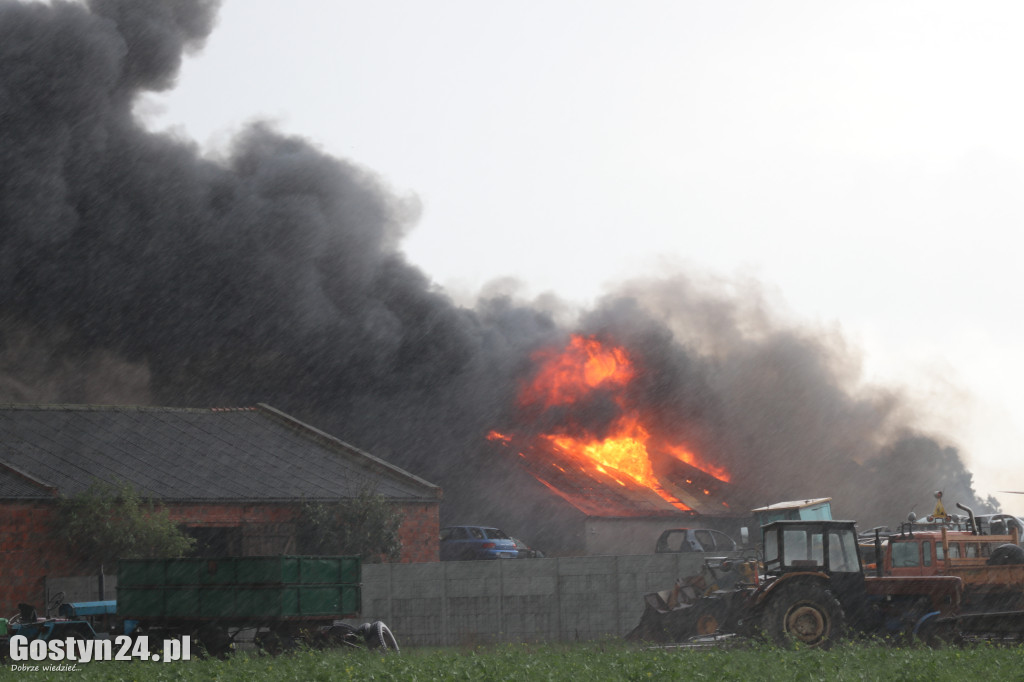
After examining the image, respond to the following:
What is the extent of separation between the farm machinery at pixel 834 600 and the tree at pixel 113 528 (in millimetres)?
16711

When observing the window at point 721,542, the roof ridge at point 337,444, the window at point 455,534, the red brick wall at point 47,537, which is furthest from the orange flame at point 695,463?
the red brick wall at point 47,537

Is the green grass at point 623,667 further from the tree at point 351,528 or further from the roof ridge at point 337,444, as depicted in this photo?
the roof ridge at point 337,444

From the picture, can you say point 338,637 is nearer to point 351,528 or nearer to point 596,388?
point 351,528

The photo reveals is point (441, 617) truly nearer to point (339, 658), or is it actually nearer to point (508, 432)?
point (339, 658)

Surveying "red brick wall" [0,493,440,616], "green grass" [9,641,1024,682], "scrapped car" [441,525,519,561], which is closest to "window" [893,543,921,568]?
"green grass" [9,641,1024,682]

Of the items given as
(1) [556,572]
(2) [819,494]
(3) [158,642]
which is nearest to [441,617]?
(1) [556,572]

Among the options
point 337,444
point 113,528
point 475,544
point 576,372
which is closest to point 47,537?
point 113,528

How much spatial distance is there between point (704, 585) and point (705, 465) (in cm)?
3161

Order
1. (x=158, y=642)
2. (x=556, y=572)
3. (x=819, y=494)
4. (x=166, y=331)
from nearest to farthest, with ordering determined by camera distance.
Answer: (x=158, y=642) < (x=556, y=572) < (x=166, y=331) < (x=819, y=494)

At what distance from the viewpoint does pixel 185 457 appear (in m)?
34.8

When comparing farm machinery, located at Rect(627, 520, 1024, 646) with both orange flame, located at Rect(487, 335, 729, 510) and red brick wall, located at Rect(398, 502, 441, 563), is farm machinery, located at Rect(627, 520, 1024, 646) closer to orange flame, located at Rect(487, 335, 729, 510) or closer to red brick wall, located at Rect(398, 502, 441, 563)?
red brick wall, located at Rect(398, 502, 441, 563)

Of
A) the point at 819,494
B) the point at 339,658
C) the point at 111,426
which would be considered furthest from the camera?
the point at 819,494

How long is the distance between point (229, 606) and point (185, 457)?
16.1 m

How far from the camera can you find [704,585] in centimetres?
2414
